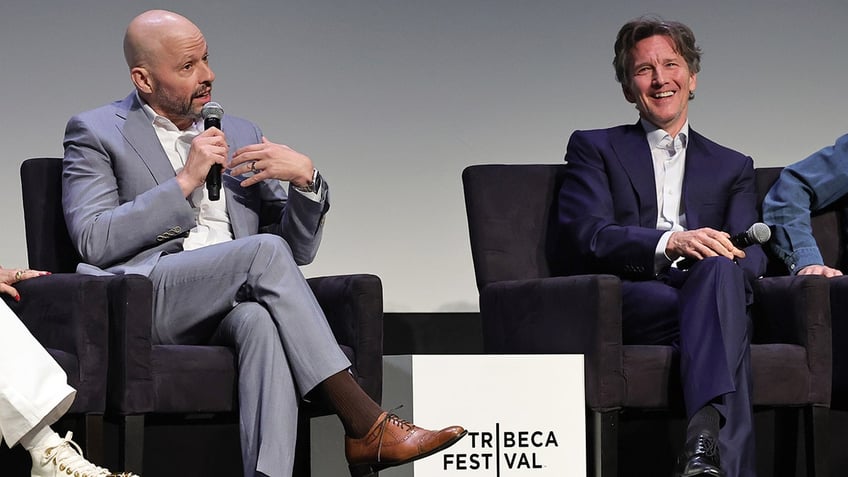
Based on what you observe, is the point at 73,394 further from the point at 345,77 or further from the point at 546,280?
the point at 345,77

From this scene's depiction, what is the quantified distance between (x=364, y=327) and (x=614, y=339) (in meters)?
0.61

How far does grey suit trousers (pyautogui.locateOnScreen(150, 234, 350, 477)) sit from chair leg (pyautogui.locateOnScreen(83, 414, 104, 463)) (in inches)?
11.1

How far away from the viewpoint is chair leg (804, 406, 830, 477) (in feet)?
10.1

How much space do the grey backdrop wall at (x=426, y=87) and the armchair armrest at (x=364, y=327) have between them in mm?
1123

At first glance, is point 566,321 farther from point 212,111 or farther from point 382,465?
point 212,111

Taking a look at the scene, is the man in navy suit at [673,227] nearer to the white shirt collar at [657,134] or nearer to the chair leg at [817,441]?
the white shirt collar at [657,134]

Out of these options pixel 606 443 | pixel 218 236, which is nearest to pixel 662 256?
pixel 606 443

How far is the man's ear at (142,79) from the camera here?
3.23 metres

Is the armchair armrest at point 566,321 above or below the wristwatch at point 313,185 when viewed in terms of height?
below

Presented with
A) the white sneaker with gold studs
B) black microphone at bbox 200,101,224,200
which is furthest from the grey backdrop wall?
the white sneaker with gold studs

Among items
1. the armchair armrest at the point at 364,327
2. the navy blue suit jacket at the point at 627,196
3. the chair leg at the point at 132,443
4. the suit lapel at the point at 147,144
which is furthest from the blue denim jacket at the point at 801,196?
the chair leg at the point at 132,443

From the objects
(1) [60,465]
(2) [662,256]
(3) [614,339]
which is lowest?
(1) [60,465]

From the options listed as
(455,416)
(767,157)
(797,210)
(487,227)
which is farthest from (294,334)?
(767,157)

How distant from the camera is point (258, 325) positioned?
2.77 m
